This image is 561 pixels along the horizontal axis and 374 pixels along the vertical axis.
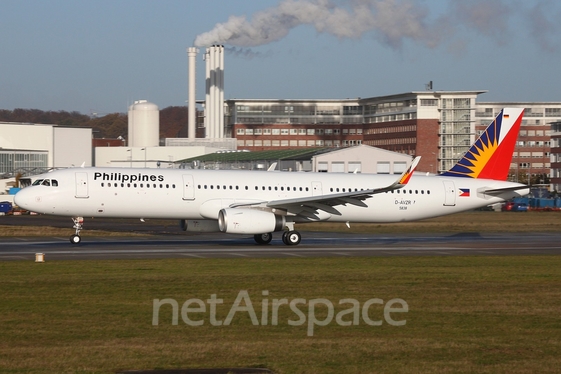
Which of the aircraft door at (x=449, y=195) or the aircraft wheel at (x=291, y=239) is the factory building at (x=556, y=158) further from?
the aircraft wheel at (x=291, y=239)

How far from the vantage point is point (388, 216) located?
41.8 meters

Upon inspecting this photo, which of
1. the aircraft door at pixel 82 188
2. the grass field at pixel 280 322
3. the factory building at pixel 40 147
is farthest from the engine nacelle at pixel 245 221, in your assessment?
the factory building at pixel 40 147

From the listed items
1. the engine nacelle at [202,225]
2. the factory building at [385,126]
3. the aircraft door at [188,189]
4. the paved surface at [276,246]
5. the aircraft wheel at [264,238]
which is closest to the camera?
the paved surface at [276,246]

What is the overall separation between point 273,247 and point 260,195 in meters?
2.81

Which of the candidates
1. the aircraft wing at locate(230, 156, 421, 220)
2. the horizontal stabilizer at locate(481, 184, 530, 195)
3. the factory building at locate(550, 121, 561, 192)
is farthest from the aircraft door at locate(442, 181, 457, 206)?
the factory building at locate(550, 121, 561, 192)

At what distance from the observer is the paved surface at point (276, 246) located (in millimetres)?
33281

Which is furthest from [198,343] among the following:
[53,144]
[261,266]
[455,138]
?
[455,138]

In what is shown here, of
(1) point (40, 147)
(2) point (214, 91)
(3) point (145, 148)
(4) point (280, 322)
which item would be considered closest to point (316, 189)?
(4) point (280, 322)

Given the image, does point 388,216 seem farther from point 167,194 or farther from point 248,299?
point 248,299

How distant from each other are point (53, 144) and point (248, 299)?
102m

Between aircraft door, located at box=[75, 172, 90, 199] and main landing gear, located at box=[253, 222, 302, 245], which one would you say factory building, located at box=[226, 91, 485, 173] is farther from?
aircraft door, located at box=[75, 172, 90, 199]

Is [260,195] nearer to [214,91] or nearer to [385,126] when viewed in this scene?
[214,91]

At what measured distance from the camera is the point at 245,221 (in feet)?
120

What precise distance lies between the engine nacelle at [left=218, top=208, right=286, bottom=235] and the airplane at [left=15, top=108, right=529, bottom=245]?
0.04 meters
